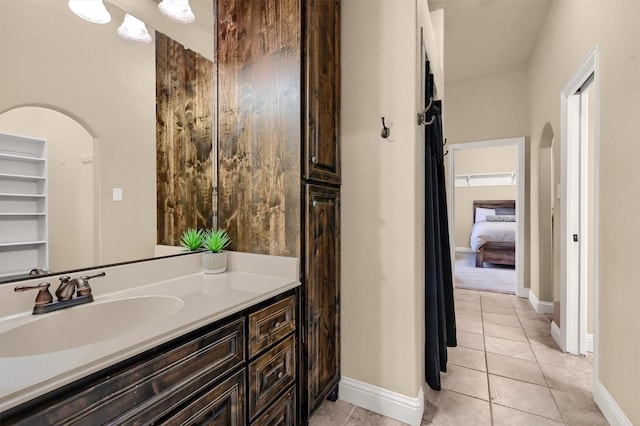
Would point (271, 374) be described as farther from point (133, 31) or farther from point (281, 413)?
point (133, 31)

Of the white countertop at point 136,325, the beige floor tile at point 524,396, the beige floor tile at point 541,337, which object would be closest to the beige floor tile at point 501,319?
the beige floor tile at point 541,337

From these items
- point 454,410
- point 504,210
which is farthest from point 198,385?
point 504,210

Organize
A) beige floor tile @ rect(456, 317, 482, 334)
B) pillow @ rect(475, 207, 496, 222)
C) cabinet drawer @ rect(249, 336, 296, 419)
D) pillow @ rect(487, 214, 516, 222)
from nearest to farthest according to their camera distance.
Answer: cabinet drawer @ rect(249, 336, 296, 419) → beige floor tile @ rect(456, 317, 482, 334) → pillow @ rect(487, 214, 516, 222) → pillow @ rect(475, 207, 496, 222)

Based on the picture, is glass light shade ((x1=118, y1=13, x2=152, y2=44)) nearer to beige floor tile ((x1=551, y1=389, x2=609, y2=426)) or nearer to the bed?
beige floor tile ((x1=551, y1=389, x2=609, y2=426))

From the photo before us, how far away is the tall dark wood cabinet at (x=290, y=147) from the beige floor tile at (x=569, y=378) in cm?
155

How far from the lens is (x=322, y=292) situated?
1553 mm

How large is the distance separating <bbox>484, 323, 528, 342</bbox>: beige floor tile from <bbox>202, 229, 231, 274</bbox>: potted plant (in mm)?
2559

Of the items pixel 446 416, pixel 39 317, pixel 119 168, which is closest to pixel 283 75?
pixel 119 168

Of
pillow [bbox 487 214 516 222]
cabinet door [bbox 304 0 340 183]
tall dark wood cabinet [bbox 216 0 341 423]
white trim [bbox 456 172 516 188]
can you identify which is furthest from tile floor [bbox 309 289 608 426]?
white trim [bbox 456 172 516 188]

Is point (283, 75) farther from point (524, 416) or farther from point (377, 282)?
point (524, 416)

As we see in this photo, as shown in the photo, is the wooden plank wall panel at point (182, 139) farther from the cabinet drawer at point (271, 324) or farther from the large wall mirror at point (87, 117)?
the cabinet drawer at point (271, 324)

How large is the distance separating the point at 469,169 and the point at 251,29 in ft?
24.0

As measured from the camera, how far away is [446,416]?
5.33 feet

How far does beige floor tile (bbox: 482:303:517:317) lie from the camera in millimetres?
3252
